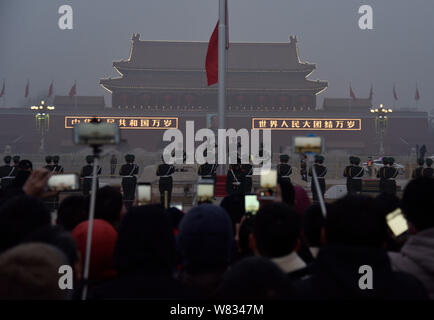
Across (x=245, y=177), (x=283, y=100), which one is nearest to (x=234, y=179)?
(x=245, y=177)

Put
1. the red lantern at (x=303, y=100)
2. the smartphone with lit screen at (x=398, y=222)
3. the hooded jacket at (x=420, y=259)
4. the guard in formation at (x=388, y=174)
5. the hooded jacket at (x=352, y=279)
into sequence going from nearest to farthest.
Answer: the hooded jacket at (x=352, y=279), the hooded jacket at (x=420, y=259), the smartphone with lit screen at (x=398, y=222), the guard in formation at (x=388, y=174), the red lantern at (x=303, y=100)

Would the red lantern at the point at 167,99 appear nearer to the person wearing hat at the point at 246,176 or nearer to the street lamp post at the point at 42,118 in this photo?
the street lamp post at the point at 42,118

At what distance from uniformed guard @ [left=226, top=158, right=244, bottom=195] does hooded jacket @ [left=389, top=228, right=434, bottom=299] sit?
7.72 m

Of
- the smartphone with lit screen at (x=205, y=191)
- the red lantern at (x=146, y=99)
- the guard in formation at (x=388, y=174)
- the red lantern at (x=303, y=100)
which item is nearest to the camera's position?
the smartphone with lit screen at (x=205, y=191)

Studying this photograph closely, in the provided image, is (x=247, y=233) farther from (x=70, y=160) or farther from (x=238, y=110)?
(x=238, y=110)

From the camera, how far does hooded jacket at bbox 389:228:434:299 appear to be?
68.3 inches

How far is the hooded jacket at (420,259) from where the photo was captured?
1.74 meters

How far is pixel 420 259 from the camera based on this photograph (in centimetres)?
178

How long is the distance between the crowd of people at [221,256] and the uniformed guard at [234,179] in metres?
7.31

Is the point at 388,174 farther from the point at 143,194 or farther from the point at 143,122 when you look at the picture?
the point at 143,122

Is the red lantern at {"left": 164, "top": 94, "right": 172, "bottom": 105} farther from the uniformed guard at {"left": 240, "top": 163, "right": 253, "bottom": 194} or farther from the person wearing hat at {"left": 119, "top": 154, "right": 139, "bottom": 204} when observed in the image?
the person wearing hat at {"left": 119, "top": 154, "right": 139, "bottom": 204}

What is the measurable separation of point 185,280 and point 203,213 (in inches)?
13.6

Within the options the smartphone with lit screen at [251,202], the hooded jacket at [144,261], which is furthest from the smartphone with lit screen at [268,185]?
the hooded jacket at [144,261]
